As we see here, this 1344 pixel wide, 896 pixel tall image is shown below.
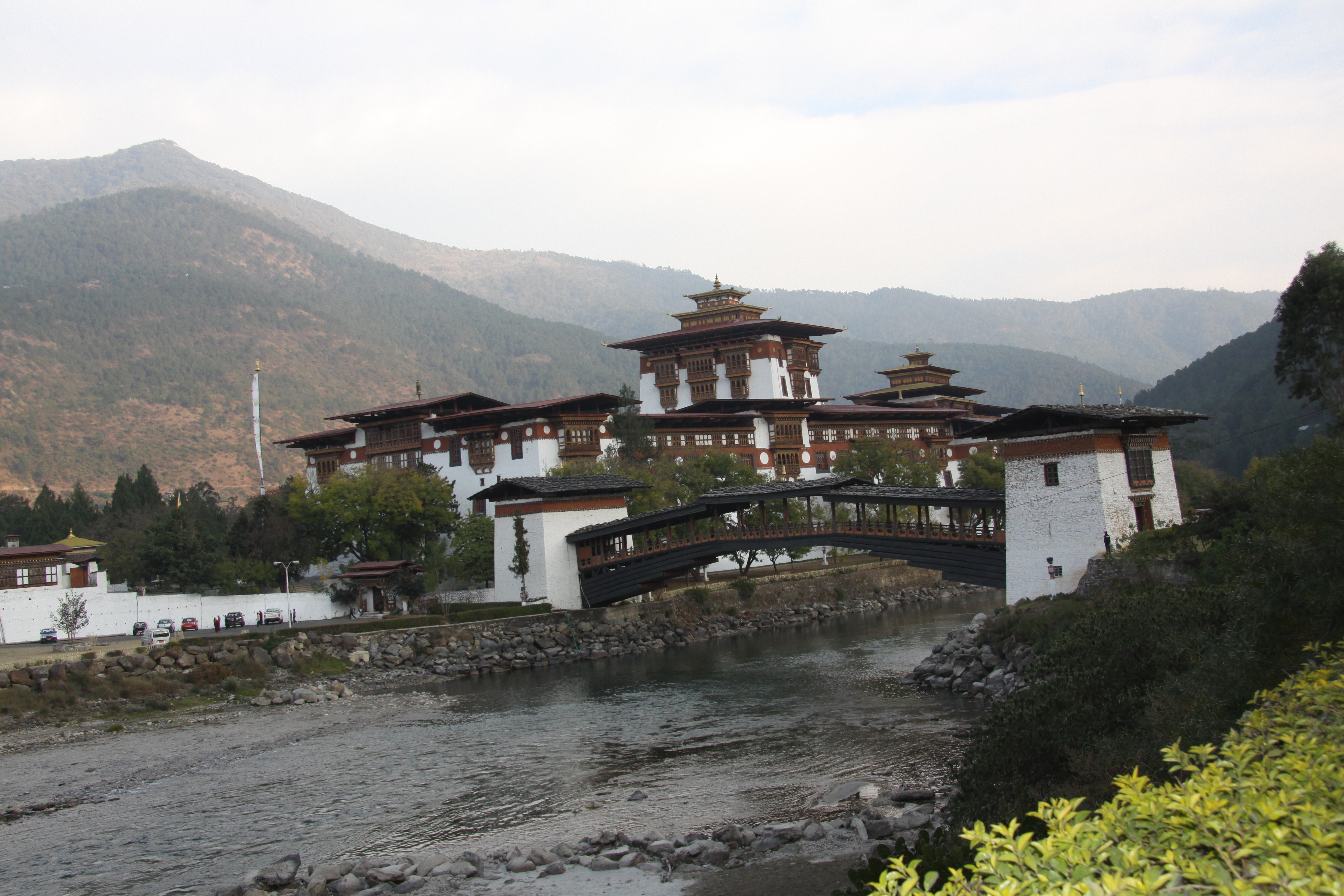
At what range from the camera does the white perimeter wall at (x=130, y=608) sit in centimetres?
4294

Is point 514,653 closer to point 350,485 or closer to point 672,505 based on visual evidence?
point 672,505

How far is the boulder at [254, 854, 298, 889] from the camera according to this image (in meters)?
16.6

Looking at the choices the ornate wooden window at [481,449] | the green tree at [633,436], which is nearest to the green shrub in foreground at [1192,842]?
the green tree at [633,436]

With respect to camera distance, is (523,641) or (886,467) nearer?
(523,641)

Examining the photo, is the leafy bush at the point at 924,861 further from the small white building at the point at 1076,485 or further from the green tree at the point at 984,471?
the green tree at the point at 984,471

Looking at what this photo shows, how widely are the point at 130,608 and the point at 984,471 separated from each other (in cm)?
A: 5230

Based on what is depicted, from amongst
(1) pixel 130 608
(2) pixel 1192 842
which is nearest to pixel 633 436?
(1) pixel 130 608

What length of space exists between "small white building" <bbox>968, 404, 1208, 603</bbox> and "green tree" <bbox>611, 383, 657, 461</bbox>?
32619 millimetres

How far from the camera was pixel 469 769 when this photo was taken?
24.5 meters

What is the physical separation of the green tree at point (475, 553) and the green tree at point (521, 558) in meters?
3.46

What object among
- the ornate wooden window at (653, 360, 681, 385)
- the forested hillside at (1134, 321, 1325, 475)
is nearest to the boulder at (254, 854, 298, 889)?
the ornate wooden window at (653, 360, 681, 385)

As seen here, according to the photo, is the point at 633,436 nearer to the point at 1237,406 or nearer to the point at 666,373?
the point at 666,373

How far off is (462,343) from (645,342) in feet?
332

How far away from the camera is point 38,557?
44.0m
